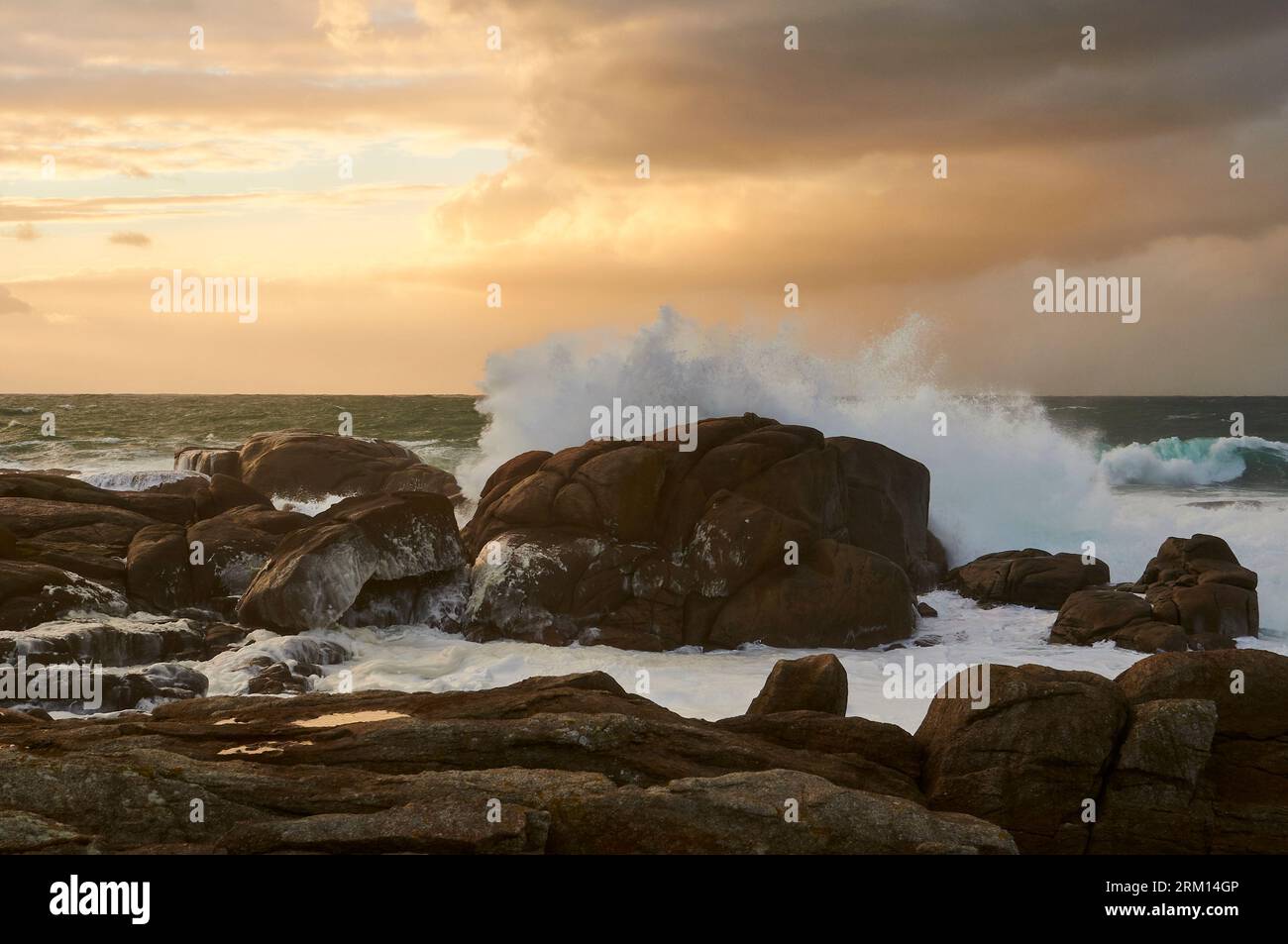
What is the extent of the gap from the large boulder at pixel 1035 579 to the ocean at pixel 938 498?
648mm

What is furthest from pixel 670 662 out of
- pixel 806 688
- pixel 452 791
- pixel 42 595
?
pixel 452 791

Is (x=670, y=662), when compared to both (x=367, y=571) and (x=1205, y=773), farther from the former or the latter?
(x=1205, y=773)

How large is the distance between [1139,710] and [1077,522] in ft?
92.1

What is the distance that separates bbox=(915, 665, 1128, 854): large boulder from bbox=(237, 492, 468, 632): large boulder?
13.2 meters

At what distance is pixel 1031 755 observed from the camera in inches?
383

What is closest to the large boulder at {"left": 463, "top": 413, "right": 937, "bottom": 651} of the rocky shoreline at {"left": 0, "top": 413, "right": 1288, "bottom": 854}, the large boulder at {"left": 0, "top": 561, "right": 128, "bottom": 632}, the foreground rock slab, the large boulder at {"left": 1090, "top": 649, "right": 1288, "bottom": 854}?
the rocky shoreline at {"left": 0, "top": 413, "right": 1288, "bottom": 854}

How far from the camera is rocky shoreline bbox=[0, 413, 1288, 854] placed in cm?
805

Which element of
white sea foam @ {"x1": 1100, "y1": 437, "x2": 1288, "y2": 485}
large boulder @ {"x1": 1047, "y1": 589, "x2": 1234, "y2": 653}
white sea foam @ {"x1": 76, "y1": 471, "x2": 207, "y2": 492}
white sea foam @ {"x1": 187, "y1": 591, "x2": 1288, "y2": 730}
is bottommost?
white sea foam @ {"x1": 187, "y1": 591, "x2": 1288, "y2": 730}

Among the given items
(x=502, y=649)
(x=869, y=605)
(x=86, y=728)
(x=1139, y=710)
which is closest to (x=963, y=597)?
(x=869, y=605)

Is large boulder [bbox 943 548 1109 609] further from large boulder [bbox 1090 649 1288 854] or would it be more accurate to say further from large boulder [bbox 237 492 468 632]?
large boulder [bbox 1090 649 1288 854]

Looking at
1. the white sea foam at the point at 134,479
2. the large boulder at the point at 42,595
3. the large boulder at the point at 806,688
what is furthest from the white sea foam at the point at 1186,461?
the large boulder at the point at 806,688

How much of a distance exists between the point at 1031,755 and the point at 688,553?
1293cm

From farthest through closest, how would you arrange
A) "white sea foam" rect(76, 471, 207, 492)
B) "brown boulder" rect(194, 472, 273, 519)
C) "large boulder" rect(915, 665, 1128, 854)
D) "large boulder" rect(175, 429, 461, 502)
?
"large boulder" rect(175, 429, 461, 502) → "white sea foam" rect(76, 471, 207, 492) → "brown boulder" rect(194, 472, 273, 519) → "large boulder" rect(915, 665, 1128, 854)

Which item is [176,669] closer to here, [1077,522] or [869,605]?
[869,605]
